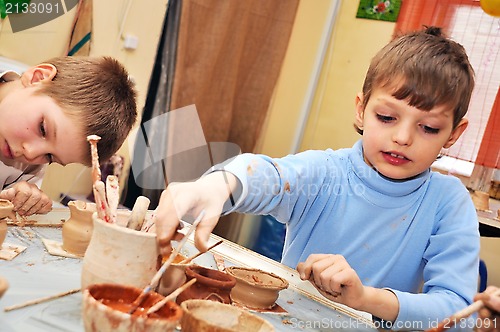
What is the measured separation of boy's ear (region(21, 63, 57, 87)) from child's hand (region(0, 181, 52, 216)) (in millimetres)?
319

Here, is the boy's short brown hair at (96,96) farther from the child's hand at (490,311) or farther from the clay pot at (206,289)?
the child's hand at (490,311)

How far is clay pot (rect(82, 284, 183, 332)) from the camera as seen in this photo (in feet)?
2.20

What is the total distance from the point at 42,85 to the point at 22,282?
2.31 feet

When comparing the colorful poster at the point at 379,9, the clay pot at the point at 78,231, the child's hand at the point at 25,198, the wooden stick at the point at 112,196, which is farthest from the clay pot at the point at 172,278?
the colorful poster at the point at 379,9

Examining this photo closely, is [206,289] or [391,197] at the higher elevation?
[391,197]

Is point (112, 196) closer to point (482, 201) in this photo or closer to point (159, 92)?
point (159, 92)

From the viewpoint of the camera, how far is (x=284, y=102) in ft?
15.3

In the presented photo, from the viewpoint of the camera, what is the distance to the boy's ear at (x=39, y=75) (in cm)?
149

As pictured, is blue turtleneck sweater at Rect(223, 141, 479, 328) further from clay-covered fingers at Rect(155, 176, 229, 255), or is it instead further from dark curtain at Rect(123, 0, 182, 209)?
dark curtain at Rect(123, 0, 182, 209)

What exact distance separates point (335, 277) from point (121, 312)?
0.55 m

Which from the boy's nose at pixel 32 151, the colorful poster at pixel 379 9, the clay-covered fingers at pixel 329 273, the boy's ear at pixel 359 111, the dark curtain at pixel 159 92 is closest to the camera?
the clay-covered fingers at pixel 329 273

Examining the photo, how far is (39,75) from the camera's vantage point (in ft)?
4.95

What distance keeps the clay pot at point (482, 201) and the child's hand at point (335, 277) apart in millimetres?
2763

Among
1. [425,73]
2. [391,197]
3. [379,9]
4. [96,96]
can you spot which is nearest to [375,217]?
[391,197]
